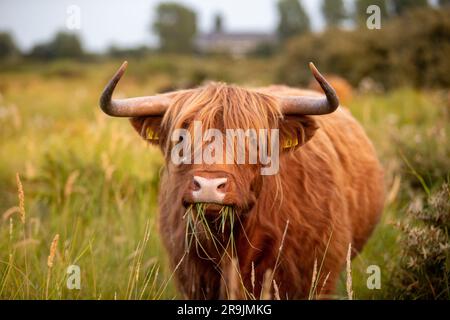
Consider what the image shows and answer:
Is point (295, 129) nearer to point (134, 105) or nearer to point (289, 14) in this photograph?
point (134, 105)

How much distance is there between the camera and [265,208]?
10.8 feet

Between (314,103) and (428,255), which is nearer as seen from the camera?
(314,103)

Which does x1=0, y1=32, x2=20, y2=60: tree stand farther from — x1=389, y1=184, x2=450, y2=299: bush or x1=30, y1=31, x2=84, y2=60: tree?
x1=389, y1=184, x2=450, y2=299: bush

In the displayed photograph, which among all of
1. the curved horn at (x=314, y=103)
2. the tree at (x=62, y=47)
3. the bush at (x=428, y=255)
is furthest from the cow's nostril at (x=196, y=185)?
the tree at (x=62, y=47)

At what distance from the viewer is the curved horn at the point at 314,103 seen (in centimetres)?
284

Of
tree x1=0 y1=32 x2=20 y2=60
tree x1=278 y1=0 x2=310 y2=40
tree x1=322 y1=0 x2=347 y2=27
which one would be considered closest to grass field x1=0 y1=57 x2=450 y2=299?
tree x1=322 y1=0 x2=347 y2=27

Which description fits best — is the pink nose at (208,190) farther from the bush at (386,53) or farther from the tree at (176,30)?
the bush at (386,53)

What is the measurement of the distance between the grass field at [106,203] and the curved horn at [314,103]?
83 centimetres

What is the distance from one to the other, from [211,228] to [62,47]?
13780mm

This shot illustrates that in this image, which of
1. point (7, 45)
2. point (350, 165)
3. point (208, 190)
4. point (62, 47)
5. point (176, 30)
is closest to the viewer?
point (208, 190)

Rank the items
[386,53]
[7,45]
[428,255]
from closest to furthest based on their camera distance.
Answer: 1. [428,255]
2. [7,45]
3. [386,53]

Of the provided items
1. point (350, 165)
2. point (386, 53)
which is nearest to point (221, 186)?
point (350, 165)

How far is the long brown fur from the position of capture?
10.1ft
